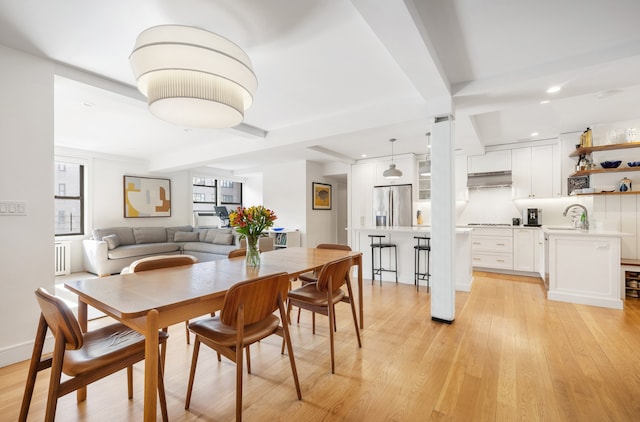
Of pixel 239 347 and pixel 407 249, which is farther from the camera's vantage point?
pixel 407 249

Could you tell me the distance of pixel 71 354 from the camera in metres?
1.41

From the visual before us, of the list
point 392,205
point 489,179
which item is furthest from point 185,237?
point 489,179

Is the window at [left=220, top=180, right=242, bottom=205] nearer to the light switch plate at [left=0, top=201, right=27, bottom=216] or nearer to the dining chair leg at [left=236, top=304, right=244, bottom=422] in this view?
the light switch plate at [left=0, top=201, right=27, bottom=216]

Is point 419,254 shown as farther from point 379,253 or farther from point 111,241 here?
point 111,241

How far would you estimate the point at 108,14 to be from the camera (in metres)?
1.86

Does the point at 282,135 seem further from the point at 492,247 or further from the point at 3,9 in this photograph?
the point at 492,247

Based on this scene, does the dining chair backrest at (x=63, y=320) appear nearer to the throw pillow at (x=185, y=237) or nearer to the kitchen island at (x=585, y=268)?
the kitchen island at (x=585, y=268)

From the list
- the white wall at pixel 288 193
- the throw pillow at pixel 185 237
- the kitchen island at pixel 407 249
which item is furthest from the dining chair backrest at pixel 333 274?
the throw pillow at pixel 185 237

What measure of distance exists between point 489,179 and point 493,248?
1.38 metres

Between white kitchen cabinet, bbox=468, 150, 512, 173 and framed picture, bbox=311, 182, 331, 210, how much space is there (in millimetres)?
3426

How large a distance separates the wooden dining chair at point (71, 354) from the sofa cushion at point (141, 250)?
456 cm

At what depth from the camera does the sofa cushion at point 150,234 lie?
619 cm

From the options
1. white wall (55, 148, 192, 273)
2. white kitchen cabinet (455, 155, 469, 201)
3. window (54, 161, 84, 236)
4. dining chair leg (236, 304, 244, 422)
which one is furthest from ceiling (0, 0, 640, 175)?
window (54, 161, 84, 236)

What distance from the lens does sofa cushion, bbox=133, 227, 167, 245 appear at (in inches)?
244
